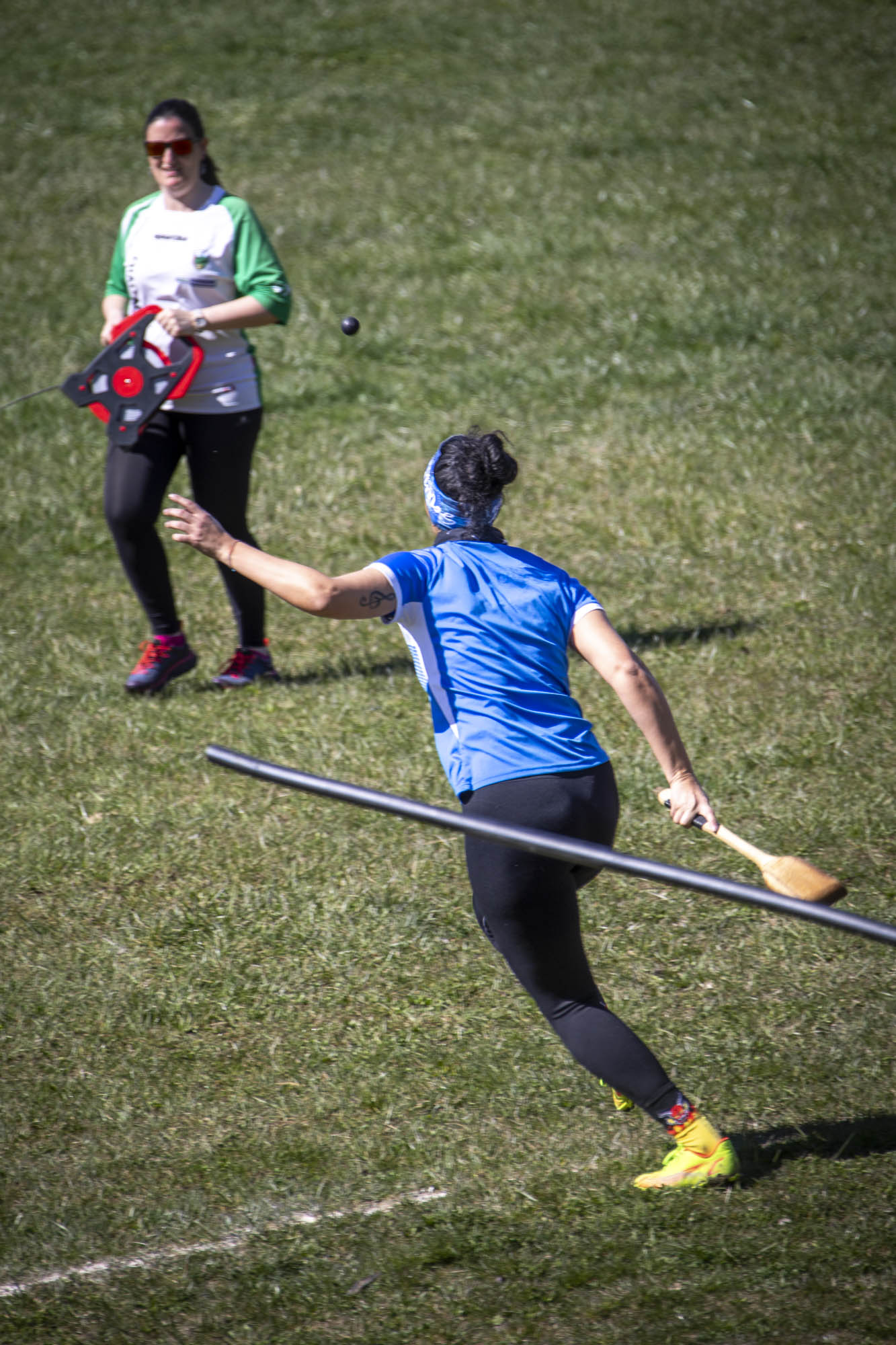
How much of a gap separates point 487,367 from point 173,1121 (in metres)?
7.63

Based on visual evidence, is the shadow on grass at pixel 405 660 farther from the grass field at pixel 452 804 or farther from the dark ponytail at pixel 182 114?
the dark ponytail at pixel 182 114

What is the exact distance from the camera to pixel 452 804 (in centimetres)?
554

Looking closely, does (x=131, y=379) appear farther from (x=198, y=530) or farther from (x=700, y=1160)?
(x=700, y=1160)

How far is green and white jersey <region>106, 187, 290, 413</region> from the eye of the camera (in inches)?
227

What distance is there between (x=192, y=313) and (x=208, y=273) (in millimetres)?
241

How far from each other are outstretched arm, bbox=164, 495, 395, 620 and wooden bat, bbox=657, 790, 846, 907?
930mm

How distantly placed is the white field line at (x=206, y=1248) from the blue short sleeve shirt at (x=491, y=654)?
1.18 m

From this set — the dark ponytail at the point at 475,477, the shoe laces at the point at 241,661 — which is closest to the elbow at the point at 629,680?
the dark ponytail at the point at 475,477

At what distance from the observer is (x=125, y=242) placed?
5898mm

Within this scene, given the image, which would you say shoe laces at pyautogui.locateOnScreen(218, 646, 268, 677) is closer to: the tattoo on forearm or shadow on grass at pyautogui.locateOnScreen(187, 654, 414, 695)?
shadow on grass at pyautogui.locateOnScreen(187, 654, 414, 695)

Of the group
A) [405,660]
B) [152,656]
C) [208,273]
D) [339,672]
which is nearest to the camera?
[208,273]

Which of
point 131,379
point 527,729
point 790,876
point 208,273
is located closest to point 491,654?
point 527,729

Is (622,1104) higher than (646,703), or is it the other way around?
(646,703)

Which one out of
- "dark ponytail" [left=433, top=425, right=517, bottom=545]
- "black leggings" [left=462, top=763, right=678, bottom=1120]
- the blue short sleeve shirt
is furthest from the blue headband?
"black leggings" [left=462, top=763, right=678, bottom=1120]
